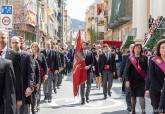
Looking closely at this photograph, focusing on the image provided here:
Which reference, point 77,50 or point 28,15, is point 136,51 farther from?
point 28,15

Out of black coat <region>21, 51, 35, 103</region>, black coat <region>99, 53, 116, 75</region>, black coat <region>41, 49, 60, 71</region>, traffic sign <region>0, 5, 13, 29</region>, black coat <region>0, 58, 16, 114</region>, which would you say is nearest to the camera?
black coat <region>0, 58, 16, 114</region>

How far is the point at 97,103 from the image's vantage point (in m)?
17.5

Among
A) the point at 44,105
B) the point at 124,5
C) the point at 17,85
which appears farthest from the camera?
the point at 124,5

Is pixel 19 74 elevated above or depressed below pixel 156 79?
above

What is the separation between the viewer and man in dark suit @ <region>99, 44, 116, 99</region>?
19.0m

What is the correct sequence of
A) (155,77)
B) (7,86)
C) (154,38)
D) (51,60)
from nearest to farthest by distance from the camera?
(7,86) → (155,77) → (51,60) → (154,38)

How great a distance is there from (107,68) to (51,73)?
6.91 ft

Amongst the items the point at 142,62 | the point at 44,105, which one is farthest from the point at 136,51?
the point at 44,105

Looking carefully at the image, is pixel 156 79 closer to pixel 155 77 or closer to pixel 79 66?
pixel 155 77

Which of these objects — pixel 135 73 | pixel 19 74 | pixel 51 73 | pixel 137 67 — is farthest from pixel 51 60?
pixel 19 74

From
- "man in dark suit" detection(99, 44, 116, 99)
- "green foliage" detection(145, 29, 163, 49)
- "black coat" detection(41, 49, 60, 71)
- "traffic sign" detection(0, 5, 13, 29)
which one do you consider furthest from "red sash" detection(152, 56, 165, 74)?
"green foliage" detection(145, 29, 163, 49)

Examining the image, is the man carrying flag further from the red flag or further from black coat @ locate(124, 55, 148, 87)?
black coat @ locate(124, 55, 148, 87)

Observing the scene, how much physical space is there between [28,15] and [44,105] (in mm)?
35505

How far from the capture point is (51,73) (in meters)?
18.1
